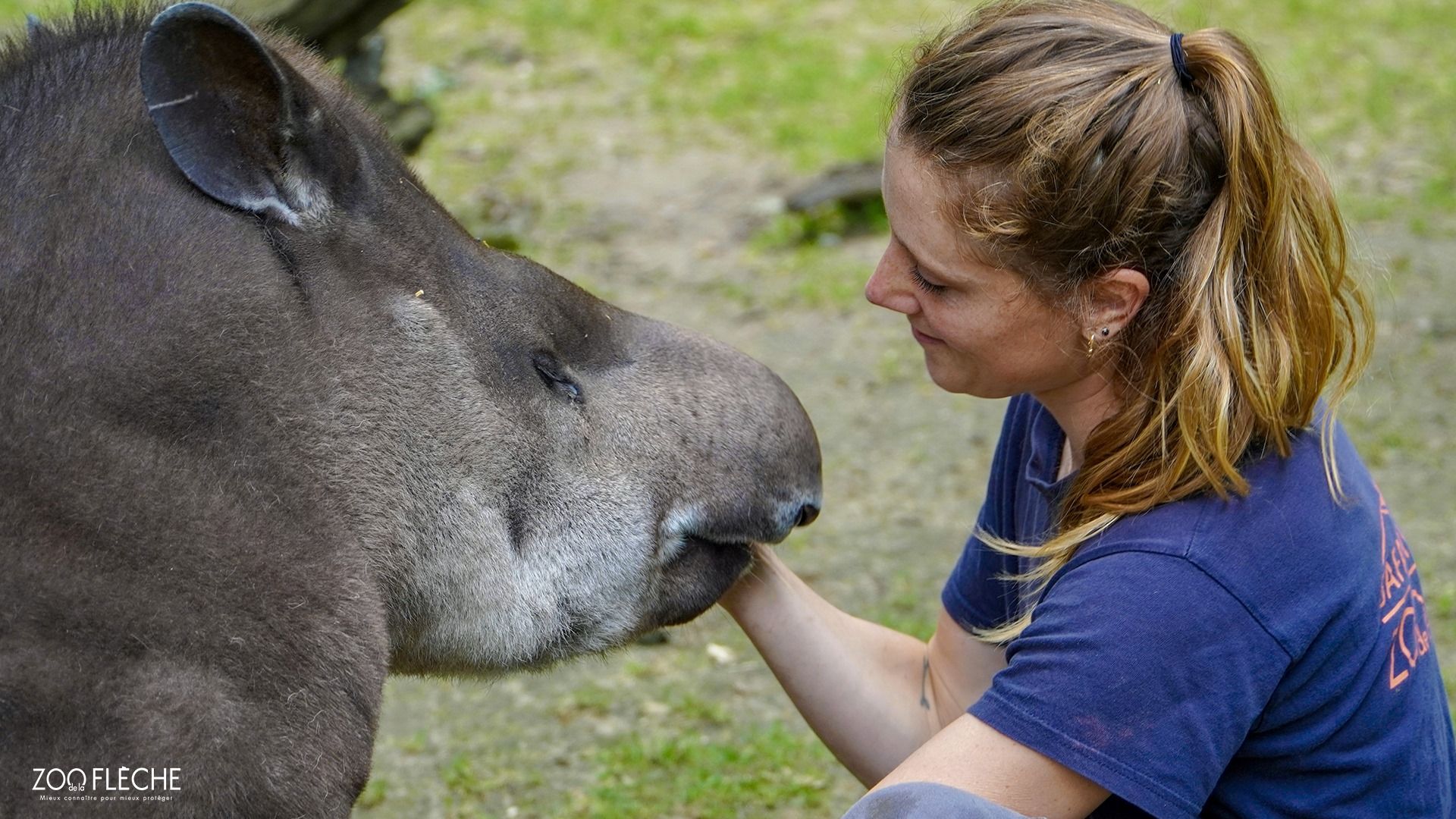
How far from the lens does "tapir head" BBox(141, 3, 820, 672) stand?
2.52m

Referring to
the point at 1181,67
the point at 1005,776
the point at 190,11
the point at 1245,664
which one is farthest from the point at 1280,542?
the point at 190,11

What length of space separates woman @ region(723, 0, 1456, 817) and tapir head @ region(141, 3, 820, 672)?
47 cm

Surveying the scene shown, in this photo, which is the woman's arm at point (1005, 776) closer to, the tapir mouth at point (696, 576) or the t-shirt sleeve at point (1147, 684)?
the t-shirt sleeve at point (1147, 684)

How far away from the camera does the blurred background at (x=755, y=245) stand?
4.48 meters

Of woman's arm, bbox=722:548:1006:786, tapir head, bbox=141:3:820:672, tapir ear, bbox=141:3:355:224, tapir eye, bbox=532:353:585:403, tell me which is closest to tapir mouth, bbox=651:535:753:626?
tapir head, bbox=141:3:820:672

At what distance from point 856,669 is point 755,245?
5.14 m

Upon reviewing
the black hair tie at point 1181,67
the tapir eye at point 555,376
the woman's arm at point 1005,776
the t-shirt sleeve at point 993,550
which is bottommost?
the t-shirt sleeve at point 993,550

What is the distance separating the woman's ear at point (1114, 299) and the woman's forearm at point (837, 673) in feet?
2.80

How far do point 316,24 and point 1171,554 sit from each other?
200 inches

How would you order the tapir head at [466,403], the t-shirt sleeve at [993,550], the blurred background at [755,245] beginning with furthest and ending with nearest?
1. the blurred background at [755,245]
2. the t-shirt sleeve at [993,550]
3. the tapir head at [466,403]

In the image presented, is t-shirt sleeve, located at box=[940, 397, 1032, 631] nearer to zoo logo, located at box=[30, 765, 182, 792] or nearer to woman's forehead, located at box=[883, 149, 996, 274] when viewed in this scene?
woman's forehead, located at box=[883, 149, 996, 274]

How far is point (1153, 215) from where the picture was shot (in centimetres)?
273

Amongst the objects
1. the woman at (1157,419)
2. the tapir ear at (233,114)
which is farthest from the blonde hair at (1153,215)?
the tapir ear at (233,114)

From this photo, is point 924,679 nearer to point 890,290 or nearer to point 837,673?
point 837,673
